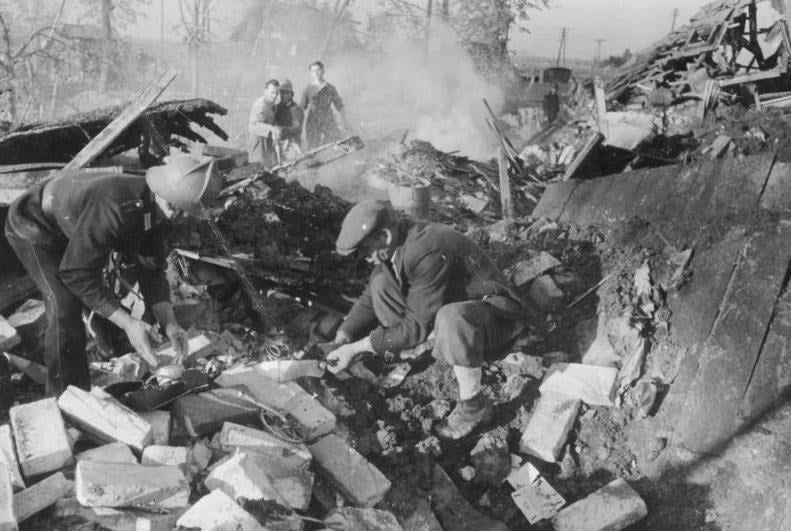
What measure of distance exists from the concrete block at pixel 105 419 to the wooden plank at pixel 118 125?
261 cm

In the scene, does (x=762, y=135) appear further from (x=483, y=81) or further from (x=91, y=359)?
(x=483, y=81)

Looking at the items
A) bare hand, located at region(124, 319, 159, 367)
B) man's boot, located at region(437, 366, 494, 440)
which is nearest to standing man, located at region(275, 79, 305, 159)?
bare hand, located at region(124, 319, 159, 367)

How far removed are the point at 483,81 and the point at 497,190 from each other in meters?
11.6

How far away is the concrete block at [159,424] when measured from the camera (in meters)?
3.40

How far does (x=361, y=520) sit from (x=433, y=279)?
4.85ft

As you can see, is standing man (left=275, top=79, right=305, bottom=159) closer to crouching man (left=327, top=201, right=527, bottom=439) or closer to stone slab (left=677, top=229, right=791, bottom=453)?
crouching man (left=327, top=201, right=527, bottom=439)

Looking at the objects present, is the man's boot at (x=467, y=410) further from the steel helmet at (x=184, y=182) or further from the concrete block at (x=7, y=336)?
the concrete block at (x=7, y=336)

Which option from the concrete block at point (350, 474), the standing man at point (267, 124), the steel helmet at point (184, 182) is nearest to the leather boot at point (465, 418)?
the concrete block at point (350, 474)

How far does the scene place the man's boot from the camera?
400 cm

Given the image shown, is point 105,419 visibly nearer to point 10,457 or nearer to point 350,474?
point 10,457

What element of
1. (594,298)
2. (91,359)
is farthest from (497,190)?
(91,359)

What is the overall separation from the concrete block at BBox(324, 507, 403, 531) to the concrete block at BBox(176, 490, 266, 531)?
16.3 inches

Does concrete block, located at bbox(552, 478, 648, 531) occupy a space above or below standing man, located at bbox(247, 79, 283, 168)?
below

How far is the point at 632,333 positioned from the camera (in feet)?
14.1
